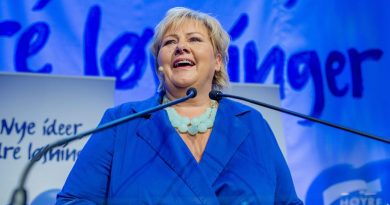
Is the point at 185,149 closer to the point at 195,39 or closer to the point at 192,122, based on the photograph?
the point at 192,122

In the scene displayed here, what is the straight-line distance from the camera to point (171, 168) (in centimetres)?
133

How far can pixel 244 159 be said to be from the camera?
1.40m

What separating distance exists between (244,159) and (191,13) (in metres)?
0.51

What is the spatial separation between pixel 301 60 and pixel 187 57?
1227 mm

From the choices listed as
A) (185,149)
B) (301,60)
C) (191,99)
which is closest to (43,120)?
(191,99)

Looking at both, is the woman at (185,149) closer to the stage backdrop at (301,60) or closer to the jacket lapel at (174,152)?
the jacket lapel at (174,152)

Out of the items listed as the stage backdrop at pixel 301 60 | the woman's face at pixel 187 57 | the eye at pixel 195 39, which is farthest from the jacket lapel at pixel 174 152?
the stage backdrop at pixel 301 60

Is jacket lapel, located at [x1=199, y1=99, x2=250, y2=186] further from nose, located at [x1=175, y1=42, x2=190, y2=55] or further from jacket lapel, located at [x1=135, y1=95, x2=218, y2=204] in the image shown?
nose, located at [x1=175, y1=42, x2=190, y2=55]

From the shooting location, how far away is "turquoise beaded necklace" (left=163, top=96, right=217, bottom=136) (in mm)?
1494

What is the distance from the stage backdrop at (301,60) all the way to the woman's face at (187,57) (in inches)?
33.3

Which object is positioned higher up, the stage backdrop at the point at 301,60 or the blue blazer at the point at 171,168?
the stage backdrop at the point at 301,60

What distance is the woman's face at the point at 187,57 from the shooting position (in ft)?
5.11

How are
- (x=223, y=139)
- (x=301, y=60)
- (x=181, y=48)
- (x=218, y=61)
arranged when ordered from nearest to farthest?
(x=223, y=139) → (x=181, y=48) → (x=218, y=61) → (x=301, y=60)

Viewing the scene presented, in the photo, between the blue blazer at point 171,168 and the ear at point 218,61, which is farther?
the ear at point 218,61
